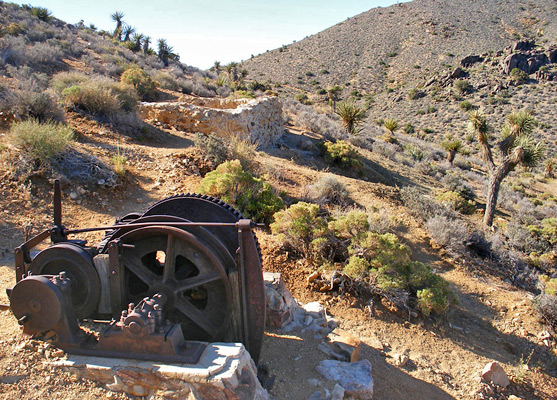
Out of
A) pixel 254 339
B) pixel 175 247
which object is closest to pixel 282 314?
pixel 254 339

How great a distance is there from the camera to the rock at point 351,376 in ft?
11.5

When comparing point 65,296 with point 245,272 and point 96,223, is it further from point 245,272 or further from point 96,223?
point 96,223

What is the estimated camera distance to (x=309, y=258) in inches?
→ 249

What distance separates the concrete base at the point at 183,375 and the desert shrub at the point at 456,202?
38.2ft

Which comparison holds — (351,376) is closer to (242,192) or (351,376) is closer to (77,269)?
(77,269)

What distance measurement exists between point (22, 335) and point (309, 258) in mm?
4142

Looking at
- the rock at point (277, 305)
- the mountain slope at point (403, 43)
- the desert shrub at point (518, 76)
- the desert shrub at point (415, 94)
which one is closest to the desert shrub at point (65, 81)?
the rock at point (277, 305)

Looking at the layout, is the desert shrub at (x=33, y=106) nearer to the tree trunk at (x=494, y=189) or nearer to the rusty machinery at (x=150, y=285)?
the rusty machinery at (x=150, y=285)

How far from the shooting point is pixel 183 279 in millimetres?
3398

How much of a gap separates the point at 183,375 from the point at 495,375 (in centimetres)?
400

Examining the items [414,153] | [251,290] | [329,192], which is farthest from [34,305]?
[414,153]

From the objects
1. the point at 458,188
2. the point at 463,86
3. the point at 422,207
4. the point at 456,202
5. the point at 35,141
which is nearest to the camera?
the point at 35,141

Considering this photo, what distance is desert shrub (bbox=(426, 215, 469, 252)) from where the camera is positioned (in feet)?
28.0

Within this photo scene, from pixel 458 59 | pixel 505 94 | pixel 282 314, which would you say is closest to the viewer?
pixel 282 314
